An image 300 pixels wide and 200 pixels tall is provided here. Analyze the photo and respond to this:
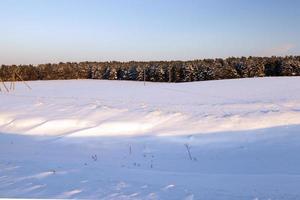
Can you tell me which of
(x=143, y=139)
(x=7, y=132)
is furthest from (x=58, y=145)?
(x=7, y=132)

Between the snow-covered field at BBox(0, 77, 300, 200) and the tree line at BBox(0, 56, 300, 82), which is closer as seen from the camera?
the snow-covered field at BBox(0, 77, 300, 200)

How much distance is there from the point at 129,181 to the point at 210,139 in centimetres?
563

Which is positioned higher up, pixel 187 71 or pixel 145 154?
pixel 187 71

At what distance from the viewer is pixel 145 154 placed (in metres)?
10.5

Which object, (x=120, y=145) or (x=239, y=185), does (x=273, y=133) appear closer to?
(x=120, y=145)

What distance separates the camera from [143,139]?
12.4m

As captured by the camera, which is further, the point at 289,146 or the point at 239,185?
the point at 289,146

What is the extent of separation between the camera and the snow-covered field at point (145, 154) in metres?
6.15

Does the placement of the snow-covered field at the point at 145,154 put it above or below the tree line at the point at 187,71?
below

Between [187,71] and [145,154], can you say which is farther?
[187,71]

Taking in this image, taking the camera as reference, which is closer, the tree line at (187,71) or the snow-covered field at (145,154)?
the snow-covered field at (145,154)

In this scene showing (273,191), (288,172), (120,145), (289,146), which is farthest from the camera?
(120,145)

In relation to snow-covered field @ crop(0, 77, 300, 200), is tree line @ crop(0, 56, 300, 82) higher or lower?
higher

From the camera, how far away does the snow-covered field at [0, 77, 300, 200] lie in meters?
6.15
